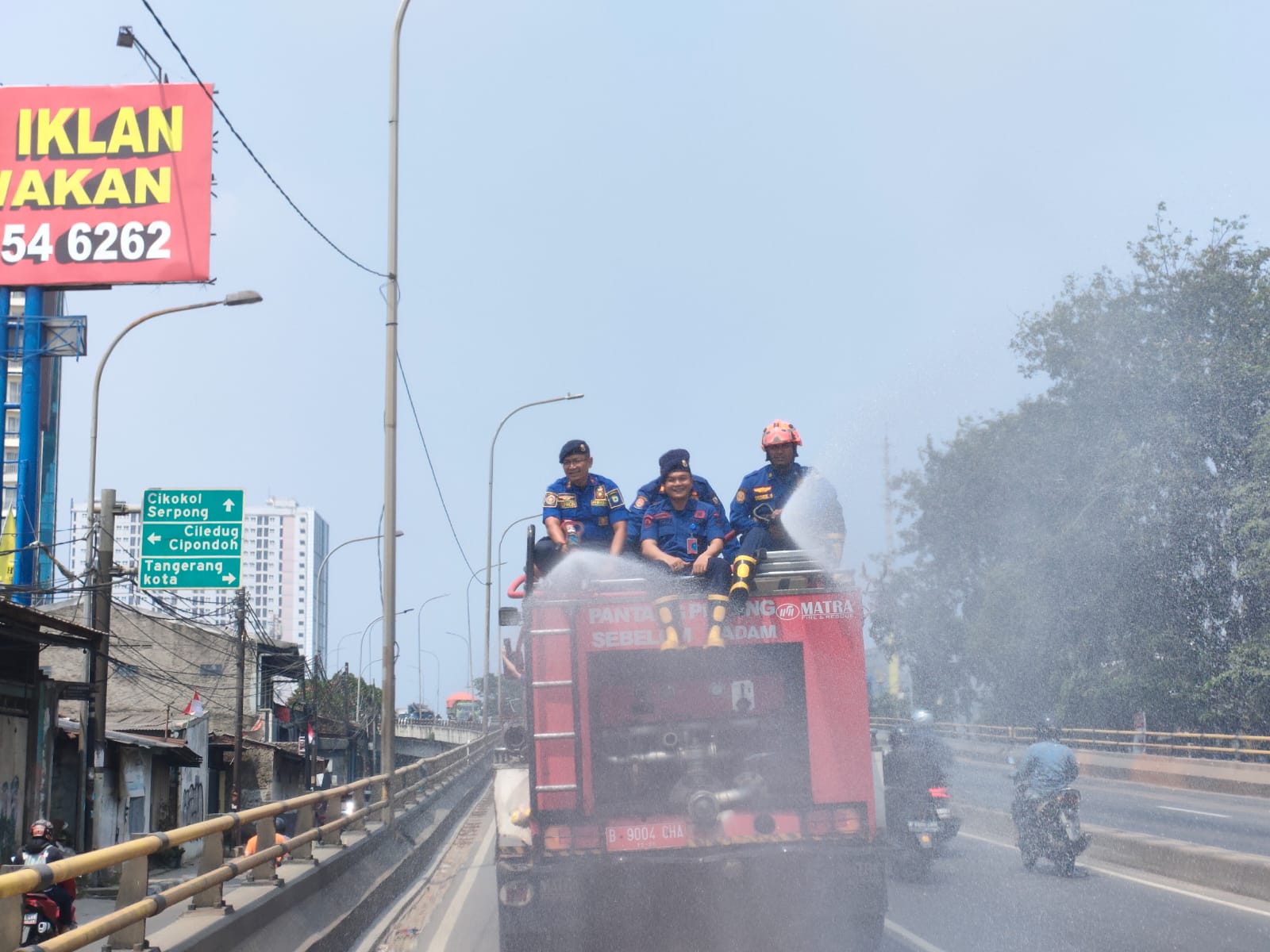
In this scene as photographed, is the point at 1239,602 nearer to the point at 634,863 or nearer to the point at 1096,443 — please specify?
the point at 1096,443

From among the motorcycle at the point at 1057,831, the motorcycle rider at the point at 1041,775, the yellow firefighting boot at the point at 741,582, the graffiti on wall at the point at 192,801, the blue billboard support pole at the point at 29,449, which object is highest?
the blue billboard support pole at the point at 29,449

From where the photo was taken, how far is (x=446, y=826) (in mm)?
20750

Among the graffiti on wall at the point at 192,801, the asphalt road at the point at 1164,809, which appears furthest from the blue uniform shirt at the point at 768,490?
the graffiti on wall at the point at 192,801

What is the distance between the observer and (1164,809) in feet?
78.8

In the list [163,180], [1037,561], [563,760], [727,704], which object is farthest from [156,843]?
[1037,561]

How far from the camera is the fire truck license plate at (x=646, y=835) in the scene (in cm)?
810

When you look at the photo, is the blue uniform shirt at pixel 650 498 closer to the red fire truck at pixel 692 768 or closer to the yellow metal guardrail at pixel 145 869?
the red fire truck at pixel 692 768

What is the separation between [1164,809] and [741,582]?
753 inches

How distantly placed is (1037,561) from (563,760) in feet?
137

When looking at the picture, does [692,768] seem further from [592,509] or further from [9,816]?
[9,816]

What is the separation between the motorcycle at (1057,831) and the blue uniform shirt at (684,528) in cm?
561

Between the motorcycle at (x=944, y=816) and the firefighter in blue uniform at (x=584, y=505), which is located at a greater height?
the firefighter in blue uniform at (x=584, y=505)

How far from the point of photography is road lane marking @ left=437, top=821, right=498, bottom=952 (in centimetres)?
1041

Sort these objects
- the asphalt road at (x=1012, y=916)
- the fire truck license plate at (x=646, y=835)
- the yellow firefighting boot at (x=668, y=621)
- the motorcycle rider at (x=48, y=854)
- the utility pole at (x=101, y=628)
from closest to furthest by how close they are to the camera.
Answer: the fire truck license plate at (x=646, y=835) < the yellow firefighting boot at (x=668, y=621) < the asphalt road at (x=1012, y=916) < the motorcycle rider at (x=48, y=854) < the utility pole at (x=101, y=628)
